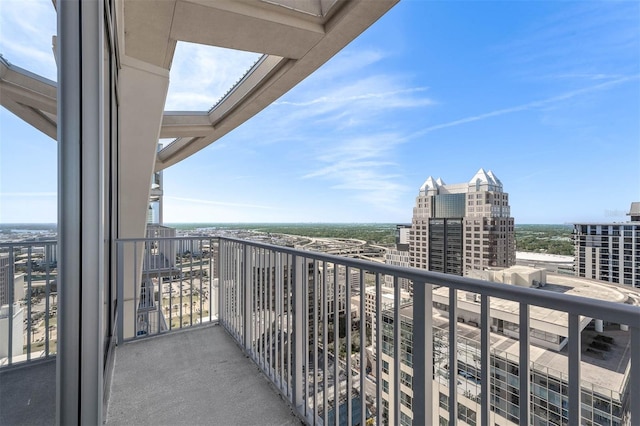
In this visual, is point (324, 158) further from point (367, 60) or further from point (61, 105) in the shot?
point (61, 105)

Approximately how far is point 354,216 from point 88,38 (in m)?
10.7

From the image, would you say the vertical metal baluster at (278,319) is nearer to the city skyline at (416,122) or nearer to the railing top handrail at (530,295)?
the railing top handrail at (530,295)

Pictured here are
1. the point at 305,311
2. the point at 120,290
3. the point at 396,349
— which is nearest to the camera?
the point at 396,349

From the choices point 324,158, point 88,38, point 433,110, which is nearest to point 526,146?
point 433,110

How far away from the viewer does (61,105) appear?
894 millimetres

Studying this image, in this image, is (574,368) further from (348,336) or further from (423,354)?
(348,336)

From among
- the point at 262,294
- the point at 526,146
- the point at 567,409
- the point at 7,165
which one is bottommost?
the point at 262,294

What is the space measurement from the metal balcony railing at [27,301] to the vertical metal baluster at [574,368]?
4.41 feet

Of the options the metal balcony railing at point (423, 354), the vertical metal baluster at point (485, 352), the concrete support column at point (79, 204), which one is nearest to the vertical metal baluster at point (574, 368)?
the metal balcony railing at point (423, 354)

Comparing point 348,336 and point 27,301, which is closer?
point 27,301

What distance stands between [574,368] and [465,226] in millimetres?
3496

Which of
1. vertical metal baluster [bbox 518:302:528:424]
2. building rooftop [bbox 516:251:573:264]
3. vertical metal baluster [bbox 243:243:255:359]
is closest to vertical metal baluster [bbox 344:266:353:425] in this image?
vertical metal baluster [bbox 518:302:528:424]

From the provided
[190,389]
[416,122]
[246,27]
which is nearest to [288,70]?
[246,27]

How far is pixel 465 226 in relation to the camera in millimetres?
4020
